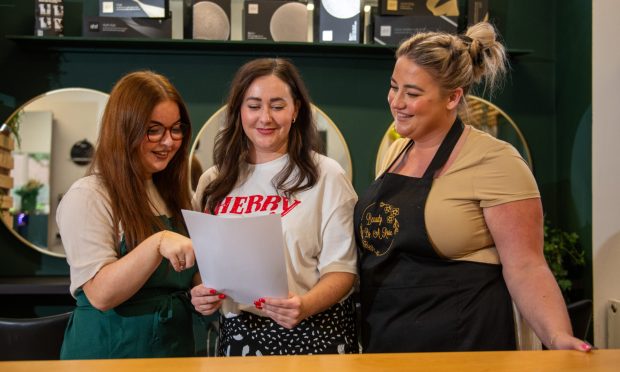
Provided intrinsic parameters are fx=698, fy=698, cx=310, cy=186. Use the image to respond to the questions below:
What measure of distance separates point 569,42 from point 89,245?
119 inches

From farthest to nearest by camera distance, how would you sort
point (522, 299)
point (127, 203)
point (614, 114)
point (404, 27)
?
point (404, 27), point (614, 114), point (127, 203), point (522, 299)

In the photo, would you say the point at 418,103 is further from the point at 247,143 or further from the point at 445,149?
the point at 247,143

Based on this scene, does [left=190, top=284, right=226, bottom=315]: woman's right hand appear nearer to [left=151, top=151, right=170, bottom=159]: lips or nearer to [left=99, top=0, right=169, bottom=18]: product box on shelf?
[left=151, top=151, right=170, bottom=159]: lips

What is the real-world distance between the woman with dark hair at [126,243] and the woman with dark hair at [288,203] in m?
0.15

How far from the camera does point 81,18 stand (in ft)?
12.7

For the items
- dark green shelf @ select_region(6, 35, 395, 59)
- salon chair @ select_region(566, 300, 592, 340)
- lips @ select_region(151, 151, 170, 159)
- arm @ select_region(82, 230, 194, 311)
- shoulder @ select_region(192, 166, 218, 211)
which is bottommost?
salon chair @ select_region(566, 300, 592, 340)

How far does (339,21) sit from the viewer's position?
3.76 meters

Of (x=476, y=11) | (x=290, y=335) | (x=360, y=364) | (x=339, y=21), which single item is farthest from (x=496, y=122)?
(x=360, y=364)

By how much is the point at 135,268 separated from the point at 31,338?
88cm

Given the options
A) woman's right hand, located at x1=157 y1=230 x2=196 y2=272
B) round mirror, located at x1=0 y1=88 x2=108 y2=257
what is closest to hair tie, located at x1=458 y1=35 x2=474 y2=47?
woman's right hand, located at x1=157 y1=230 x2=196 y2=272

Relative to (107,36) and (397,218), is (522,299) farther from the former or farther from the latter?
(107,36)

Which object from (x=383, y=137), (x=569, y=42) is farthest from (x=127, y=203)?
(x=569, y=42)

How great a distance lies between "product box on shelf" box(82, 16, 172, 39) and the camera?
3646mm

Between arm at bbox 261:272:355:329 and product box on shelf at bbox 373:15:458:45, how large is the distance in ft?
7.04
